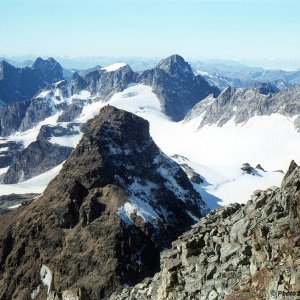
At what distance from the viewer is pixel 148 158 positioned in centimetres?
18200

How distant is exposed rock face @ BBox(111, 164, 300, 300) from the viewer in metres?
34.4

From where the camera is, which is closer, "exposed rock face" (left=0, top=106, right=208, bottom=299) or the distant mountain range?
the distant mountain range

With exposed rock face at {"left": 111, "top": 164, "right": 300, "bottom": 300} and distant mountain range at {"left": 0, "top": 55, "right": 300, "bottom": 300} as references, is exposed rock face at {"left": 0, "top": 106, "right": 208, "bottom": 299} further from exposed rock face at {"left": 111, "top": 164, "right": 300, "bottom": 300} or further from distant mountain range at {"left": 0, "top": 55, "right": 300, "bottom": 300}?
exposed rock face at {"left": 111, "top": 164, "right": 300, "bottom": 300}

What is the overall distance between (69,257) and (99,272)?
11.2 metres

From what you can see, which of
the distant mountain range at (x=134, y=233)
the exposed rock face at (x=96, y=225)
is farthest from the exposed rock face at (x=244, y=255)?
the exposed rock face at (x=96, y=225)

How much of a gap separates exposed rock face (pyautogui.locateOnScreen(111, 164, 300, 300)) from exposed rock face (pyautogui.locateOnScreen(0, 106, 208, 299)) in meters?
72.2

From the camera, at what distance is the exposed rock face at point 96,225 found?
126 meters

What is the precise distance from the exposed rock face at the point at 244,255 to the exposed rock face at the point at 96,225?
72242 mm

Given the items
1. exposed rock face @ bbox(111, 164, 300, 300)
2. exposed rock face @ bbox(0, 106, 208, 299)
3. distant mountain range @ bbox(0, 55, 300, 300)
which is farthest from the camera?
exposed rock face @ bbox(0, 106, 208, 299)

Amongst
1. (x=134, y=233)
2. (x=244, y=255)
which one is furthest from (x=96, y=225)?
(x=244, y=255)

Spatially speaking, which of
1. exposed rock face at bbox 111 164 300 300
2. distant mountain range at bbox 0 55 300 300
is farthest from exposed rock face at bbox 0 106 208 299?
exposed rock face at bbox 111 164 300 300

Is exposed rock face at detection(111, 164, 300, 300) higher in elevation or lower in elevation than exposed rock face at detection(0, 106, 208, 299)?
higher

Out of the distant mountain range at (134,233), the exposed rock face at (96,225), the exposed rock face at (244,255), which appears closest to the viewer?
the exposed rock face at (244,255)

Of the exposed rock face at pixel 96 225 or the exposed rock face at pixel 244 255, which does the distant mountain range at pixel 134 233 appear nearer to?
the exposed rock face at pixel 244 255
